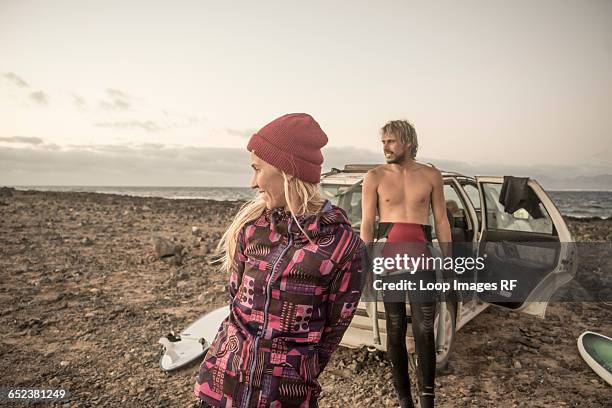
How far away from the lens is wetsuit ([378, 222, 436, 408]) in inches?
121

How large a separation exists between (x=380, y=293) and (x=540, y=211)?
114 inches

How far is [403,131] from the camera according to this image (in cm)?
327

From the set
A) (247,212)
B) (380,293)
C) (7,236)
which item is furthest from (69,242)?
(247,212)

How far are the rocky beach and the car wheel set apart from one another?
0.55 ft

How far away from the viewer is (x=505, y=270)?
205 inches

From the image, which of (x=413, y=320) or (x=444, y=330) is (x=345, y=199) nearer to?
(x=444, y=330)

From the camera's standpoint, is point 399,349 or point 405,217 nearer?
point 399,349

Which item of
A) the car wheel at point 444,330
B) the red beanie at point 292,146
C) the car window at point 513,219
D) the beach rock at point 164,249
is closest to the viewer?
the red beanie at point 292,146

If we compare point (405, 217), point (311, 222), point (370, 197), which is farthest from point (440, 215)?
point (311, 222)

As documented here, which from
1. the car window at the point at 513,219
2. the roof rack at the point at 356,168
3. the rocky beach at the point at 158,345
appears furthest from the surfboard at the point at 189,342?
the car window at the point at 513,219

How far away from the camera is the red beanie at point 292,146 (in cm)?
158

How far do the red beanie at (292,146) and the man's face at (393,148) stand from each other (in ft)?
5.68

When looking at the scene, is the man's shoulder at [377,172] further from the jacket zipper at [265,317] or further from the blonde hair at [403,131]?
the jacket zipper at [265,317]

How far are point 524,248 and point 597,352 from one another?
1.42m
